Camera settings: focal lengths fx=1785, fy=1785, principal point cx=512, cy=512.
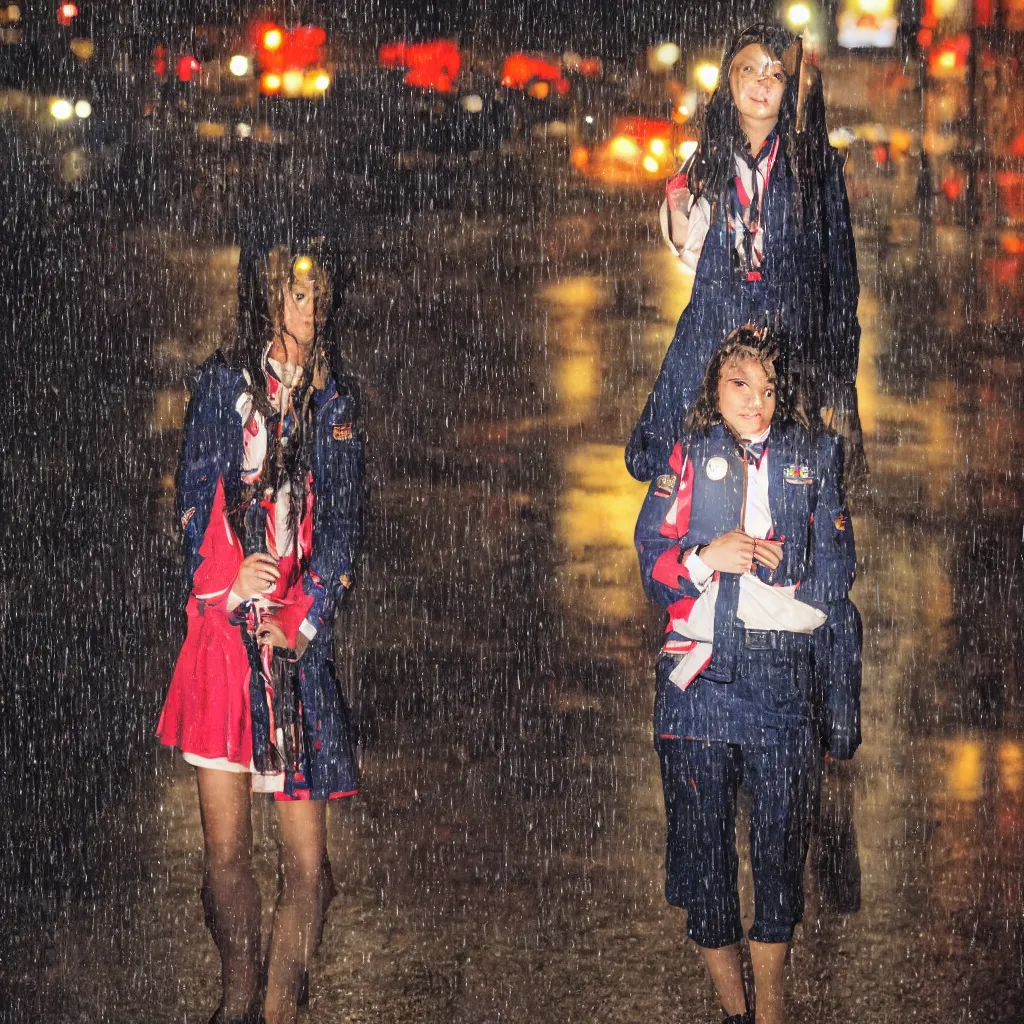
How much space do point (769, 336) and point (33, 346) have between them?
250 cm

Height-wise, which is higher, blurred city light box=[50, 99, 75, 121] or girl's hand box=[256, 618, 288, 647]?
blurred city light box=[50, 99, 75, 121]

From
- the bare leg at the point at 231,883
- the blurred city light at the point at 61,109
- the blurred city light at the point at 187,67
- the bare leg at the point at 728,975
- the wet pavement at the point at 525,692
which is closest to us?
the bare leg at the point at 728,975

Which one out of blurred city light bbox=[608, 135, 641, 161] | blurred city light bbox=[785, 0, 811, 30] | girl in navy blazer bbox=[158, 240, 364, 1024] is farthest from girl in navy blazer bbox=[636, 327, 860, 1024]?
blurred city light bbox=[608, 135, 641, 161]

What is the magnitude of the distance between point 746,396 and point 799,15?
1.18 m

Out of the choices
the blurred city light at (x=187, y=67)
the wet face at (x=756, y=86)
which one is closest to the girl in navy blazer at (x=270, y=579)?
the wet face at (x=756, y=86)

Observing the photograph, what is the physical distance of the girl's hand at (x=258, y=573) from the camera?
4.33 meters

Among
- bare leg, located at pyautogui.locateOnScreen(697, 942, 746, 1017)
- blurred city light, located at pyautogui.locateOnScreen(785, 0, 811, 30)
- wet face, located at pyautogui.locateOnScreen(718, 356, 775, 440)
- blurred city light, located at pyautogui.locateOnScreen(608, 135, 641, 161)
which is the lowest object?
bare leg, located at pyautogui.locateOnScreen(697, 942, 746, 1017)

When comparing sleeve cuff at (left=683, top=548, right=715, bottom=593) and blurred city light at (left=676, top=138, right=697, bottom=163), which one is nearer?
sleeve cuff at (left=683, top=548, right=715, bottom=593)

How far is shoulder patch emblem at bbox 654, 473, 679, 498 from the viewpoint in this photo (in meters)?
4.27

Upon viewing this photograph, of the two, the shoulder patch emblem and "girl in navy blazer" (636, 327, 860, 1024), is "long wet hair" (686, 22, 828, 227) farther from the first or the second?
the shoulder patch emblem

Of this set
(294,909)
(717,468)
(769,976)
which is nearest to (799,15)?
(717,468)

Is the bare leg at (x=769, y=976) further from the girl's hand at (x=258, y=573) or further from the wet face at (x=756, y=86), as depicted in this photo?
the wet face at (x=756, y=86)

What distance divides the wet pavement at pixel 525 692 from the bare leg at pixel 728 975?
0.19 meters

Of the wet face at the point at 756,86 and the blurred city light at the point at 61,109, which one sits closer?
the wet face at the point at 756,86
